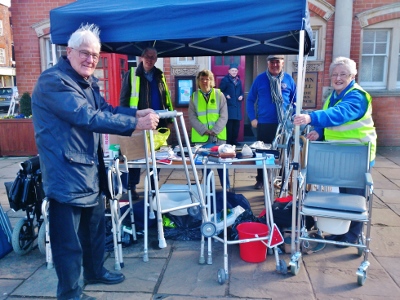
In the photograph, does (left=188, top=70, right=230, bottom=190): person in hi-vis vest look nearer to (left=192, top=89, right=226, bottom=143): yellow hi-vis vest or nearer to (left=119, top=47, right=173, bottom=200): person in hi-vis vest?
(left=192, top=89, right=226, bottom=143): yellow hi-vis vest

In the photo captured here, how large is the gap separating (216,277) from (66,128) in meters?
1.79

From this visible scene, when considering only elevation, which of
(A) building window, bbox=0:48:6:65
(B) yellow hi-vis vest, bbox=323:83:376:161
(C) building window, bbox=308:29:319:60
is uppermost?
(A) building window, bbox=0:48:6:65

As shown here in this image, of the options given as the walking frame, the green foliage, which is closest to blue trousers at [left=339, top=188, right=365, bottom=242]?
the walking frame

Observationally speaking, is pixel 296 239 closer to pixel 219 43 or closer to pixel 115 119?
pixel 115 119

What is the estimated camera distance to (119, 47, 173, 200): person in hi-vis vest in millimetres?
4492

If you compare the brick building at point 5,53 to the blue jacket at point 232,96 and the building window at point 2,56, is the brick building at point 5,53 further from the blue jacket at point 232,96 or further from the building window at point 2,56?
the blue jacket at point 232,96

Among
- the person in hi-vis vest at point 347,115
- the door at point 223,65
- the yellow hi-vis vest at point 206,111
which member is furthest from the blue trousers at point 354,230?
the door at point 223,65

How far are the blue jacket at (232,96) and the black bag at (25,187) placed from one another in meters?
4.66

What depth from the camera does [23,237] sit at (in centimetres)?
354

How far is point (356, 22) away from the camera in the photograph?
8.24 m

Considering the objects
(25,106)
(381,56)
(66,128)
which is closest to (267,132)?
(66,128)

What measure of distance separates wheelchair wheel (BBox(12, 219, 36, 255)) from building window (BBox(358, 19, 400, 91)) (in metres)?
7.81

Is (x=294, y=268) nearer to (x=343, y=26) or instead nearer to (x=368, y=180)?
(x=368, y=180)

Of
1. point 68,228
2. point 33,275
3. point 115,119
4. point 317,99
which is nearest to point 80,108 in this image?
point 115,119
